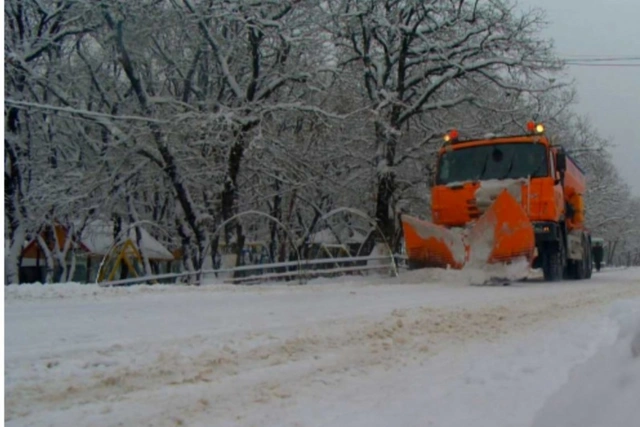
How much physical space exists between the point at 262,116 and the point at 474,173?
5.76 m

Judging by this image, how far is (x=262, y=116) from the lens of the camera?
17.7 m

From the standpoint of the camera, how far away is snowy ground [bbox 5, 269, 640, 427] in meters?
4.11

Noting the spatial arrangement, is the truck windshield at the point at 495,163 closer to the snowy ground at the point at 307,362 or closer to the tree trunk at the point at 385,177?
the tree trunk at the point at 385,177

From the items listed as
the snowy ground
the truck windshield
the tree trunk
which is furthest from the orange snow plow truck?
the tree trunk

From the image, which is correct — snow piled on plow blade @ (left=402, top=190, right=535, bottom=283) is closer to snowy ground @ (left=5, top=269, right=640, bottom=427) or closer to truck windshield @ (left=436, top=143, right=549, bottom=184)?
truck windshield @ (left=436, top=143, right=549, bottom=184)

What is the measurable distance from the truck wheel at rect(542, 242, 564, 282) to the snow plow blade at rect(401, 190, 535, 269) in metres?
2.24

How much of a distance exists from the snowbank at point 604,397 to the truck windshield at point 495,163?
398 inches

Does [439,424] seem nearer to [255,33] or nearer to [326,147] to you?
[255,33]

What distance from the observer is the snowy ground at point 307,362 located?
4.11 metres

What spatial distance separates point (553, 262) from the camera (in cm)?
1527

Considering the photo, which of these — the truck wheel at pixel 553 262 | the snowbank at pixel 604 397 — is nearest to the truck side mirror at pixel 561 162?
the truck wheel at pixel 553 262

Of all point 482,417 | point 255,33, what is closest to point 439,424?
point 482,417

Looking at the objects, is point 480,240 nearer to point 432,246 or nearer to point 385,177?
point 432,246

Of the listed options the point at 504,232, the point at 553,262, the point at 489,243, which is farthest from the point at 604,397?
the point at 553,262
